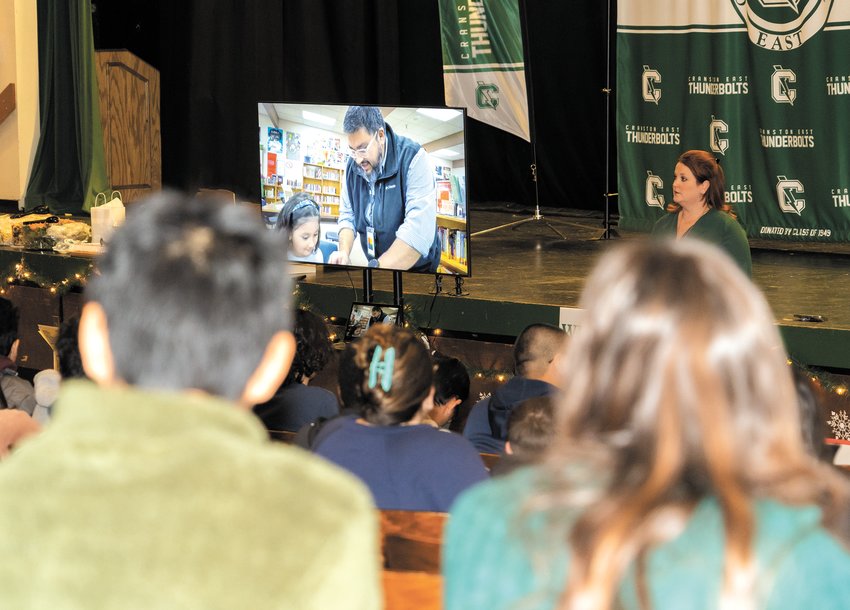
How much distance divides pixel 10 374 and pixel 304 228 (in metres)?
1.75

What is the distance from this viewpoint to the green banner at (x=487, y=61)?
762 cm

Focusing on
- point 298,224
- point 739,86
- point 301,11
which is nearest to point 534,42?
point 301,11

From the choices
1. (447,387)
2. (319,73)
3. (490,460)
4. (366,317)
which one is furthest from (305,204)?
(319,73)

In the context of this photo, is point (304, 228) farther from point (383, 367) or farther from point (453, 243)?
point (383, 367)

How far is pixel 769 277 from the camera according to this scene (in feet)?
20.3

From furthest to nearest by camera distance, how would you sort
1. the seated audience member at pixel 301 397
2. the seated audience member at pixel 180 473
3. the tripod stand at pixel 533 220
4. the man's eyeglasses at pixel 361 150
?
the tripod stand at pixel 533 220
the man's eyeglasses at pixel 361 150
the seated audience member at pixel 301 397
the seated audience member at pixel 180 473

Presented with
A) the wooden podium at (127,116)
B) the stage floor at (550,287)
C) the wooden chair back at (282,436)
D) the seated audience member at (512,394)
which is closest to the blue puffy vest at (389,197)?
the stage floor at (550,287)

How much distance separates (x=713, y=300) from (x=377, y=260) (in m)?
3.90

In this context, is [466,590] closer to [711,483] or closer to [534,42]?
[711,483]

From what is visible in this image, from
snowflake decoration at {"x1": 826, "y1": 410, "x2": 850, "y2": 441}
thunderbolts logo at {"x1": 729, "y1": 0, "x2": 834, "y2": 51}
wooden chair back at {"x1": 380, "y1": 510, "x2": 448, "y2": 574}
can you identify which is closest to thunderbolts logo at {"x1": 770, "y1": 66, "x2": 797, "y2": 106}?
thunderbolts logo at {"x1": 729, "y1": 0, "x2": 834, "y2": 51}

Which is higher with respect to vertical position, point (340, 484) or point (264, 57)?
point (264, 57)

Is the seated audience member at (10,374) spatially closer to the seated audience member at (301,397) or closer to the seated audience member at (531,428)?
the seated audience member at (301,397)

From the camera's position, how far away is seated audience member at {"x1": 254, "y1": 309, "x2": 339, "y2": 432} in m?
3.28

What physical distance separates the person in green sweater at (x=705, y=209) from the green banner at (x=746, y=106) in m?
2.87
